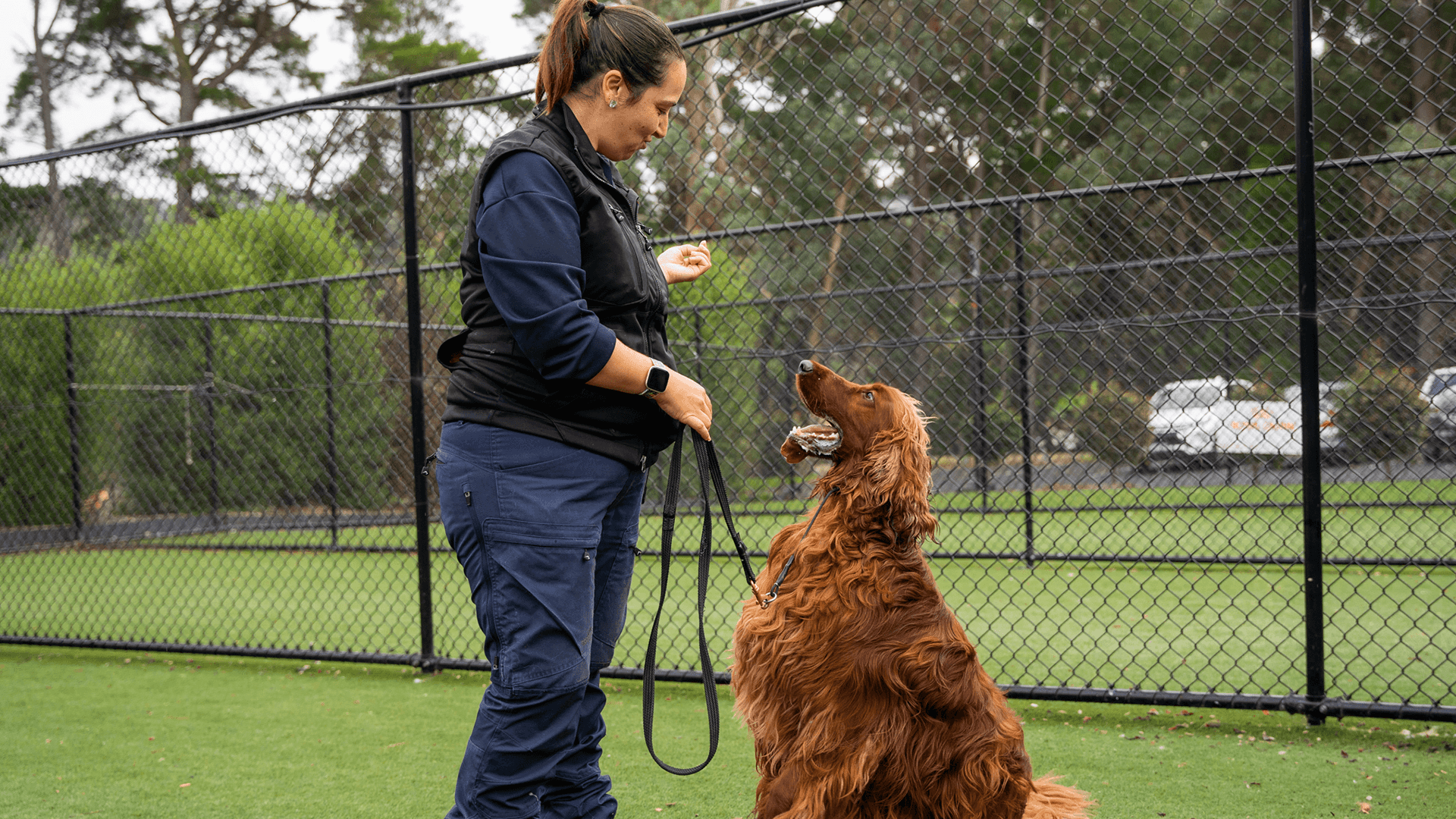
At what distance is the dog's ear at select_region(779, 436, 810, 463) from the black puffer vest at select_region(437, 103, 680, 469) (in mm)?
514

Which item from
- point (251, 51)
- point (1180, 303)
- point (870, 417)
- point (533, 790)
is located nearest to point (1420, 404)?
point (1180, 303)

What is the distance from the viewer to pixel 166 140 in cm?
461

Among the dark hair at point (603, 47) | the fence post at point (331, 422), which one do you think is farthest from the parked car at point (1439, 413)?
the fence post at point (331, 422)

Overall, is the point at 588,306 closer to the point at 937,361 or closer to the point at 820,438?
the point at 820,438

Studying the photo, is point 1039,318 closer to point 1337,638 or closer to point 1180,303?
point 1180,303

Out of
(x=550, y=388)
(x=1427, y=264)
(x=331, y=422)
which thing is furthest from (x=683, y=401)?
(x=1427, y=264)

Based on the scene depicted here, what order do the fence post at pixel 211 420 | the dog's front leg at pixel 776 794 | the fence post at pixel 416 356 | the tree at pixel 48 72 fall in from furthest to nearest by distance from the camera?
the tree at pixel 48 72 → the fence post at pixel 211 420 → the fence post at pixel 416 356 → the dog's front leg at pixel 776 794

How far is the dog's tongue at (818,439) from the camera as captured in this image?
7.18 ft

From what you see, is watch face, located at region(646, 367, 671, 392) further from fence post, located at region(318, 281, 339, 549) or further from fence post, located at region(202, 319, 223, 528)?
fence post, located at region(202, 319, 223, 528)

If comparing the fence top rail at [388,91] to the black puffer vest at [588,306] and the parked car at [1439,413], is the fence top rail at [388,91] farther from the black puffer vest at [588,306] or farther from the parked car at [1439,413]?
the parked car at [1439,413]

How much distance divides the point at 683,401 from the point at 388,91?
320 cm

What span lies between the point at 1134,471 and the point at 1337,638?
2761 millimetres

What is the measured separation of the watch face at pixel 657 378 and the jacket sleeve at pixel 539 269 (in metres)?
0.09

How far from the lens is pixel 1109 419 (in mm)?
7305
